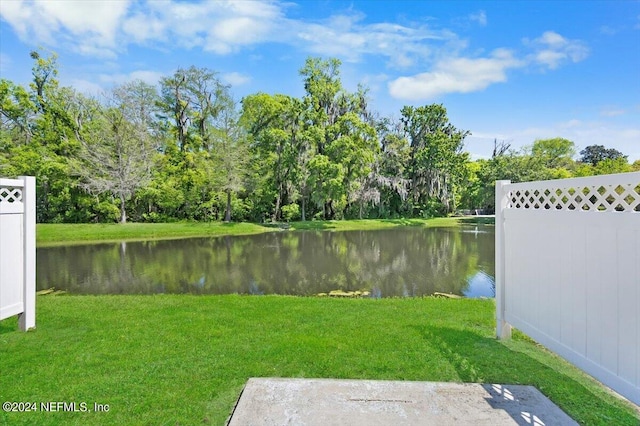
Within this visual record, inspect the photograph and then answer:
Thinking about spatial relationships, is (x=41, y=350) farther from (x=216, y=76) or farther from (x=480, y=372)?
(x=216, y=76)

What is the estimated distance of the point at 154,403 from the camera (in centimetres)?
228

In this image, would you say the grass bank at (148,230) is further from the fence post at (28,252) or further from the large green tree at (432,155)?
the fence post at (28,252)

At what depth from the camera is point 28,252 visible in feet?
12.0

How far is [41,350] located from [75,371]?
0.75 meters

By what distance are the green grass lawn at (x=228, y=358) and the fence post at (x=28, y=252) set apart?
6.5 inches

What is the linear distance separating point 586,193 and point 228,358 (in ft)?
10.4

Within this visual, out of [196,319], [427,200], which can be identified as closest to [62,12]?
[196,319]

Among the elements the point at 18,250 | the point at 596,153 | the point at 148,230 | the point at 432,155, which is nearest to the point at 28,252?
the point at 18,250

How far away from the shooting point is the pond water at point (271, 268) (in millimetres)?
7281

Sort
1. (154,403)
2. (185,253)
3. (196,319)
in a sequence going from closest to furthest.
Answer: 1. (154,403)
2. (196,319)
3. (185,253)

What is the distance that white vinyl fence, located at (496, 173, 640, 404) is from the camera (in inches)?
79.4

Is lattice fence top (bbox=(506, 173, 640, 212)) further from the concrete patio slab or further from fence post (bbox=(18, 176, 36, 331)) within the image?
fence post (bbox=(18, 176, 36, 331))

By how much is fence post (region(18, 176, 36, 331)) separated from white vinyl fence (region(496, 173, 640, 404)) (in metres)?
4.97

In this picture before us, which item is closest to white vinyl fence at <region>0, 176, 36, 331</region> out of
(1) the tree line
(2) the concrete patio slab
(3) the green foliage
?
(2) the concrete patio slab
